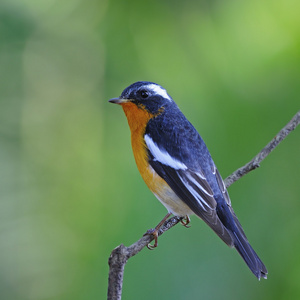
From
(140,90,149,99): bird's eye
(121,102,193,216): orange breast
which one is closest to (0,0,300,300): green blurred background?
(121,102,193,216): orange breast

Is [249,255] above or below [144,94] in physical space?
below

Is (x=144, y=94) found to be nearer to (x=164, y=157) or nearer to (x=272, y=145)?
(x=164, y=157)

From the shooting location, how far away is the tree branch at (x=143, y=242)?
200 cm

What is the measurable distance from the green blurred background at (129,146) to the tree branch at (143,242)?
0.27 feet

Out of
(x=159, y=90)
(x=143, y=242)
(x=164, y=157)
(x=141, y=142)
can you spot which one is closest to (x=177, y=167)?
(x=164, y=157)

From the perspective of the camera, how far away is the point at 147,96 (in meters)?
3.43

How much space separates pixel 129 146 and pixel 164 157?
20cm

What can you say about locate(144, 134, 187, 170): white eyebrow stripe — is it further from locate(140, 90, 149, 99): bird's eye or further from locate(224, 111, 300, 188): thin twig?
locate(224, 111, 300, 188): thin twig

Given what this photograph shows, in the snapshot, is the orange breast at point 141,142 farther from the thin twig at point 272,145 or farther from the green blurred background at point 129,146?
the thin twig at point 272,145

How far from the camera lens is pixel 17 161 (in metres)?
3.05

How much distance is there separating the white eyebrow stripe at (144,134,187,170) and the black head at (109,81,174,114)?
285mm

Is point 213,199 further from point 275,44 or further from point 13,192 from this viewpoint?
point 13,192

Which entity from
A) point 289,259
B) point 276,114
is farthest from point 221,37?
point 289,259

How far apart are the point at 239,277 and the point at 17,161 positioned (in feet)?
4.18
